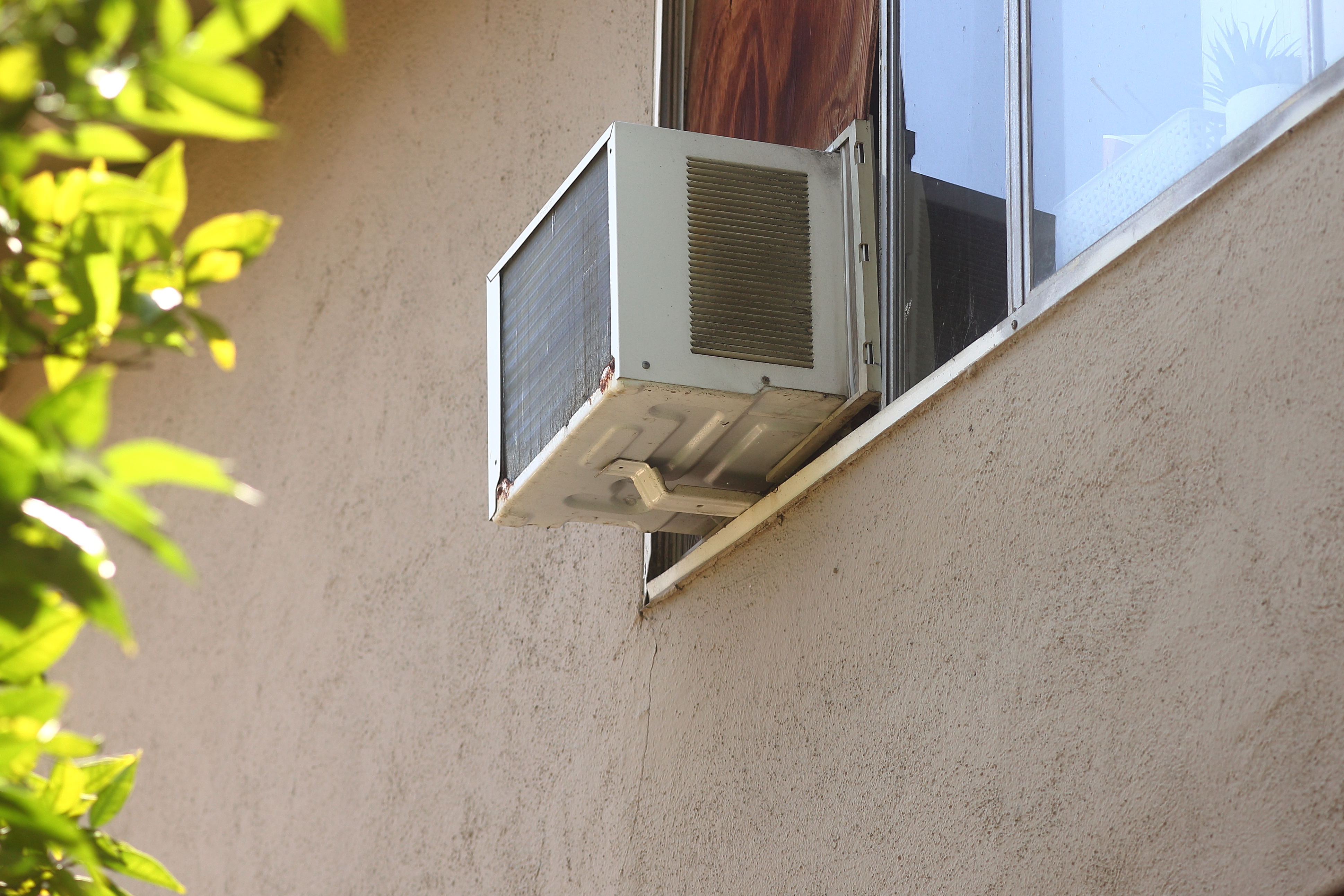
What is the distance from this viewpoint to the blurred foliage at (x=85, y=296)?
2.00 ft

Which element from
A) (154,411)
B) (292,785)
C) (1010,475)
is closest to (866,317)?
(1010,475)

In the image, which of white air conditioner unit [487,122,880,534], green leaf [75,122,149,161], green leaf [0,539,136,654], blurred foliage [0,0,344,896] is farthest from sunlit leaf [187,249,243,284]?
white air conditioner unit [487,122,880,534]

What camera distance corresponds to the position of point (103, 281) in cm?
79

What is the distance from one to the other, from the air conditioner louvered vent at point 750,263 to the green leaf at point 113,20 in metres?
1.49

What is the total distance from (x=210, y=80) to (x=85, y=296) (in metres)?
0.20

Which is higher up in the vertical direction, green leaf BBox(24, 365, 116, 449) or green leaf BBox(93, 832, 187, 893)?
green leaf BBox(24, 365, 116, 449)

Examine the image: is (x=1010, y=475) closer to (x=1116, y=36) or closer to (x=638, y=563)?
(x=1116, y=36)

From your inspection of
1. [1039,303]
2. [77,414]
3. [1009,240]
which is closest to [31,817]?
[77,414]

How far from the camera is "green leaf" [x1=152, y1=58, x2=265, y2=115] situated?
65 centimetres

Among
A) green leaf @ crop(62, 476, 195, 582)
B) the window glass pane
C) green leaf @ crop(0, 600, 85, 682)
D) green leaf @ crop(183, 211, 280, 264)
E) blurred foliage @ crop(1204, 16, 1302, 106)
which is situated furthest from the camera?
the window glass pane

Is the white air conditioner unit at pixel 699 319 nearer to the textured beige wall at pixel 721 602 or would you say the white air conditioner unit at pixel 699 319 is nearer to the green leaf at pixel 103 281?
the textured beige wall at pixel 721 602

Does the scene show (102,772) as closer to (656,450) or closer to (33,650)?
(33,650)

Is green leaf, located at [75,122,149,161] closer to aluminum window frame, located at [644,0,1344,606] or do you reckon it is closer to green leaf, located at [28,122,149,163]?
green leaf, located at [28,122,149,163]

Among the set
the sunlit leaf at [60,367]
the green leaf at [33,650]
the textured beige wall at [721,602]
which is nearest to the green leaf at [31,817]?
the green leaf at [33,650]
